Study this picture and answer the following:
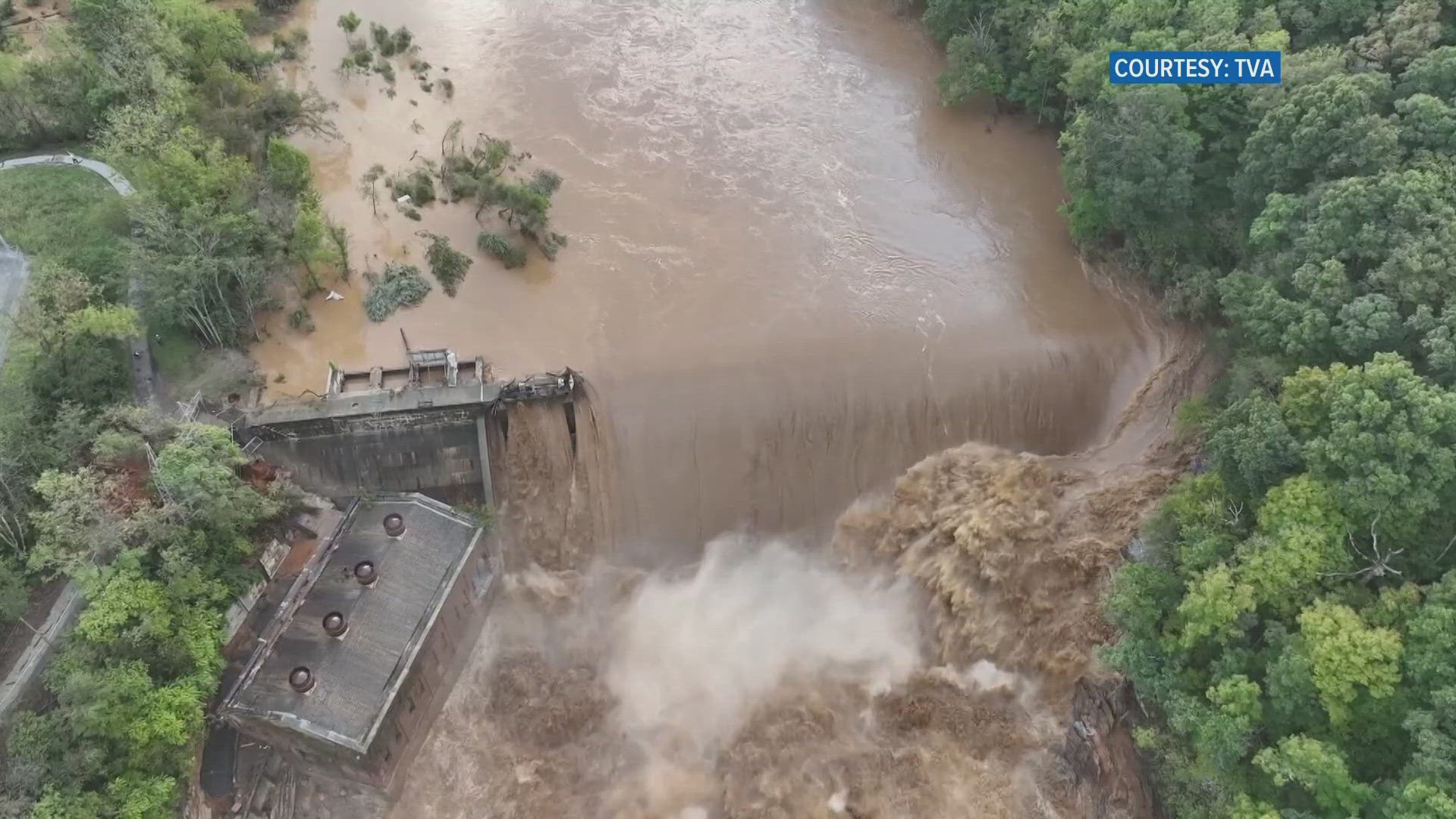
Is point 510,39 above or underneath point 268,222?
above

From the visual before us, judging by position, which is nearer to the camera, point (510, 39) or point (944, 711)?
point (944, 711)

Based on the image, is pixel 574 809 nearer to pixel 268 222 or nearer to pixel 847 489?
pixel 847 489

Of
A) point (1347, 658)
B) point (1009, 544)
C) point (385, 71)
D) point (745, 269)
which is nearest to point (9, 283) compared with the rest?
point (385, 71)

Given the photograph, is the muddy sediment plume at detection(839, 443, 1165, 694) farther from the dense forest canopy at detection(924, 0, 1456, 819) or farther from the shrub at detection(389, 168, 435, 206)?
the shrub at detection(389, 168, 435, 206)

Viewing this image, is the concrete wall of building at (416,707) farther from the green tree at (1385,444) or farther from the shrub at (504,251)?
the green tree at (1385,444)

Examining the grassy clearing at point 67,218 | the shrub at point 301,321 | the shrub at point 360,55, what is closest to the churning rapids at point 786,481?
the shrub at point 301,321

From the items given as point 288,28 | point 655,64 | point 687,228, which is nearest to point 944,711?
point 687,228
